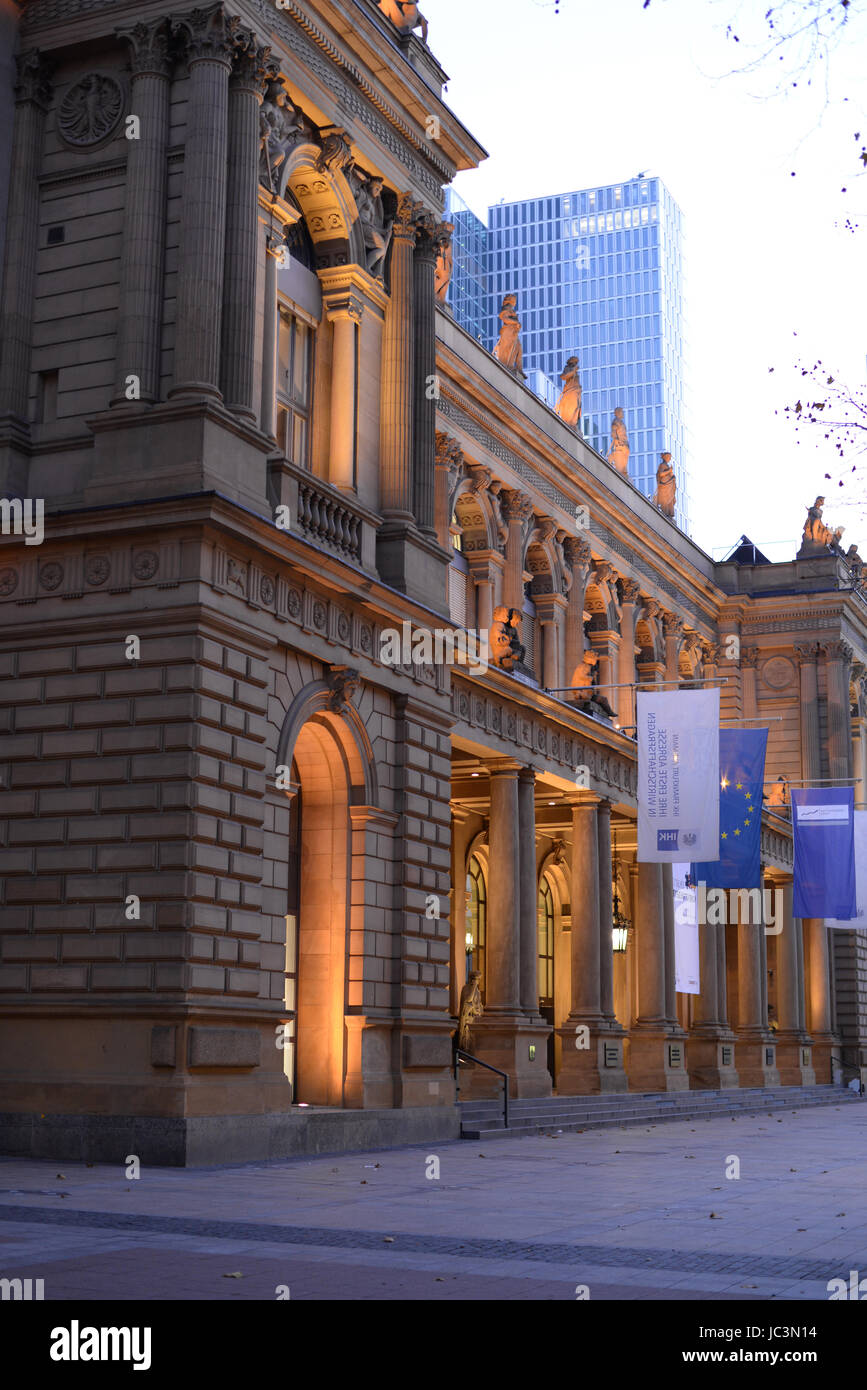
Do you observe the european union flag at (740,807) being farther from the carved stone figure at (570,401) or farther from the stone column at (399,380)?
the carved stone figure at (570,401)

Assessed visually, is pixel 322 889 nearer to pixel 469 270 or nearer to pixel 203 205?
pixel 203 205

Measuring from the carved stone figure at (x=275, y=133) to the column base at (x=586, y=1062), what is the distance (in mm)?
18906

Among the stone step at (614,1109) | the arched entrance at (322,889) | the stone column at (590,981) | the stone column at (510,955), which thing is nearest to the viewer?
the arched entrance at (322,889)

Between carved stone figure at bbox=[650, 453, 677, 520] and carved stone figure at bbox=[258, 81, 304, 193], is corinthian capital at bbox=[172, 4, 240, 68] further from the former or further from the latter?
carved stone figure at bbox=[650, 453, 677, 520]

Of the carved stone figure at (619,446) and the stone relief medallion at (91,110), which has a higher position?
the carved stone figure at (619,446)

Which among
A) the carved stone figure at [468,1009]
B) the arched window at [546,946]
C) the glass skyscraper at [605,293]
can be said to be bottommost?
the carved stone figure at [468,1009]

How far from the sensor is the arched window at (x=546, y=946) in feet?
129

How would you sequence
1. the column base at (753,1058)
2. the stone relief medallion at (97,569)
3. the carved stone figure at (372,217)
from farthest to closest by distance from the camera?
the column base at (753,1058)
the carved stone figure at (372,217)
the stone relief medallion at (97,569)

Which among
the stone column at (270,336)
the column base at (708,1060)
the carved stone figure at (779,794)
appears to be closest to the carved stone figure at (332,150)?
the stone column at (270,336)

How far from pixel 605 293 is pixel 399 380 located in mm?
139219

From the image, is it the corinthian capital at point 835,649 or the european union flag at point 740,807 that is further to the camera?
the corinthian capital at point 835,649

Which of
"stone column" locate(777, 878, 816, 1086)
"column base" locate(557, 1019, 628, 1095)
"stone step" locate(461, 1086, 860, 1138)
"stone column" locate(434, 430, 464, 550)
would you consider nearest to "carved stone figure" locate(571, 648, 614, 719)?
"stone column" locate(434, 430, 464, 550)
